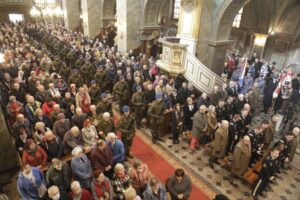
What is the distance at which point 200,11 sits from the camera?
1027cm

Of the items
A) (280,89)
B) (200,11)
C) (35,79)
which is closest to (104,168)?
(35,79)

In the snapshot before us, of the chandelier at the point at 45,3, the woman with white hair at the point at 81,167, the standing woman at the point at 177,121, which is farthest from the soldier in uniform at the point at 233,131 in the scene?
the chandelier at the point at 45,3

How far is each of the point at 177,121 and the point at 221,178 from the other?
6.32ft

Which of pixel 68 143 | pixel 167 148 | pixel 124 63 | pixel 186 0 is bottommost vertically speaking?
pixel 167 148

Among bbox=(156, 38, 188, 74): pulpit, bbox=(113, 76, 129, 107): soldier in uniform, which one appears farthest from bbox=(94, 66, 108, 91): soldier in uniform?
bbox=(156, 38, 188, 74): pulpit

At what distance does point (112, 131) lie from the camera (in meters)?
5.86

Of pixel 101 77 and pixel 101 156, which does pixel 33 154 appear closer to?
pixel 101 156

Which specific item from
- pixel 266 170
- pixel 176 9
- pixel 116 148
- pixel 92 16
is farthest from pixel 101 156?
pixel 176 9

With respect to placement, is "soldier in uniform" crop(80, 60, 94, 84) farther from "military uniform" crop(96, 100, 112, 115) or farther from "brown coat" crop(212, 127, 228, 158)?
"brown coat" crop(212, 127, 228, 158)

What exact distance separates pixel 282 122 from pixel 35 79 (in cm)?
858

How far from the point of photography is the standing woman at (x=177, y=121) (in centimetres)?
675

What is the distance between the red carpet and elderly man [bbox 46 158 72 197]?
7.77ft

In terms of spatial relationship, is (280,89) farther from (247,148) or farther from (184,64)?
(247,148)

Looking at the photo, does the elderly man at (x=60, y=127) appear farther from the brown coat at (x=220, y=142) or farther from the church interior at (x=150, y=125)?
the brown coat at (x=220, y=142)
